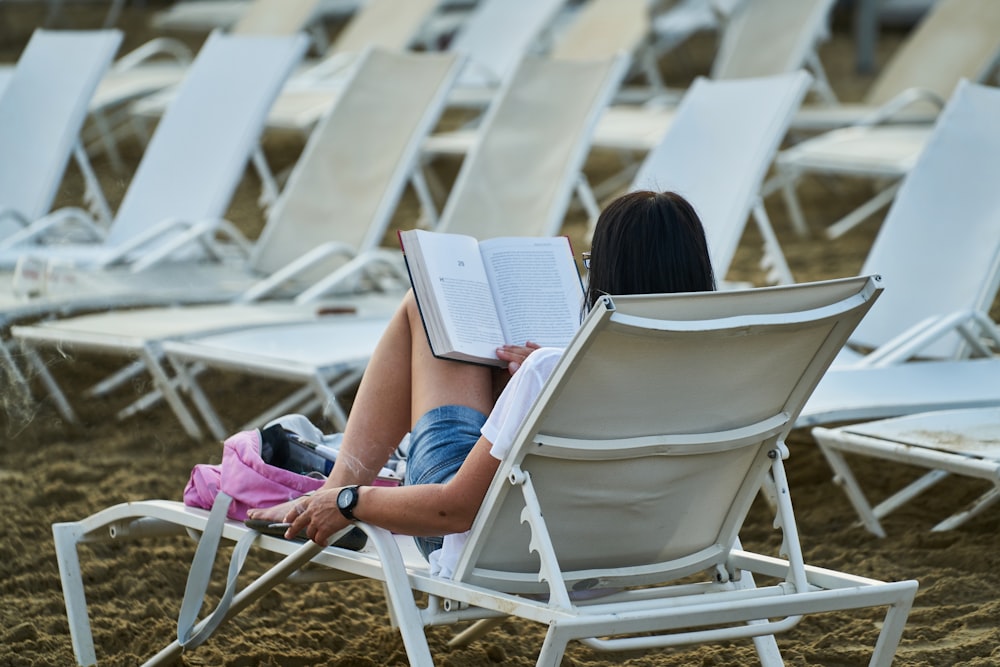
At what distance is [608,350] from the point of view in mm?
1890

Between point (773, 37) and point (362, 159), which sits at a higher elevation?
point (773, 37)

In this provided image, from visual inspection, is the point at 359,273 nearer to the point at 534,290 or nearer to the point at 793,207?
the point at 534,290

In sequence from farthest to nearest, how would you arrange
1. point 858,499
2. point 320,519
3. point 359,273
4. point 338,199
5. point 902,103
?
point 902,103 < point 338,199 < point 359,273 < point 858,499 < point 320,519

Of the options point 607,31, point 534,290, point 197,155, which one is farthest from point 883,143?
point 534,290

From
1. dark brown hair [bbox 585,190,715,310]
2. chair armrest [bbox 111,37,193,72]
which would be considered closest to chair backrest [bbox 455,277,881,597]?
dark brown hair [bbox 585,190,715,310]

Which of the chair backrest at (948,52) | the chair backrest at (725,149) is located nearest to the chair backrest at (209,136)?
the chair backrest at (725,149)

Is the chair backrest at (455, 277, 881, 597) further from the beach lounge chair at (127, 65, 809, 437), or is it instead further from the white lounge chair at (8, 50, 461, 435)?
the white lounge chair at (8, 50, 461, 435)

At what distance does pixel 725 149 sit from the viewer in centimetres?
439

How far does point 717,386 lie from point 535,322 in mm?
470

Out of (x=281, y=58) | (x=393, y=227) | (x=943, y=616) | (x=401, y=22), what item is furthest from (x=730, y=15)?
(x=943, y=616)

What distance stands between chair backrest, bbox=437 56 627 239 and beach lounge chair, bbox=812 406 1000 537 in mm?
1762

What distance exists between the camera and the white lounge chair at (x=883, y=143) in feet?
18.7

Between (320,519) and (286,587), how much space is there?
0.97m

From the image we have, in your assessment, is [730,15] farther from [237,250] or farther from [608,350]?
[608,350]
